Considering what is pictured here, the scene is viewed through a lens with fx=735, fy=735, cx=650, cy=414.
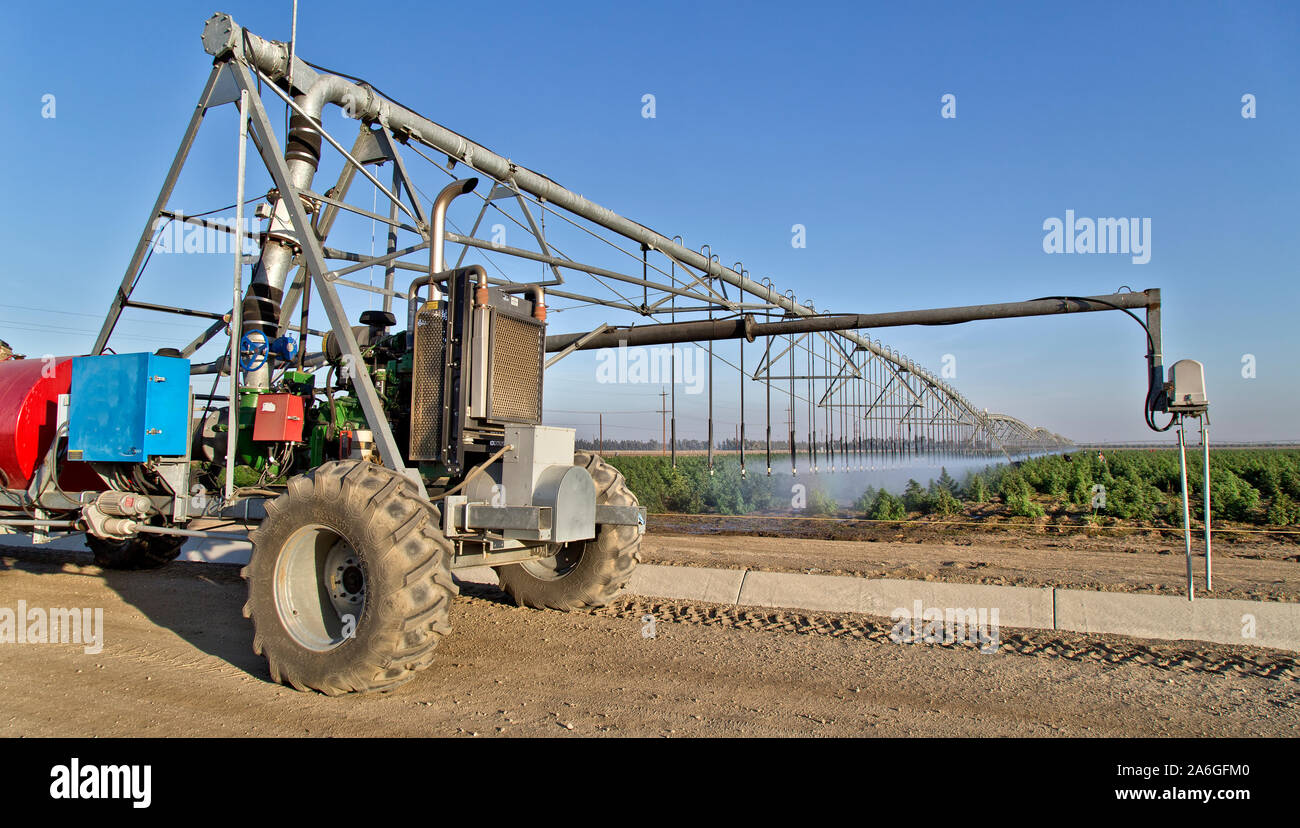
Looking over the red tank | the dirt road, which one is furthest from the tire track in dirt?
the red tank

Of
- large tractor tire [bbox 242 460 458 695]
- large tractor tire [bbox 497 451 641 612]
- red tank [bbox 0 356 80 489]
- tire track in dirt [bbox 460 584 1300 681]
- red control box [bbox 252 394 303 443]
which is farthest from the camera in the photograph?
red tank [bbox 0 356 80 489]

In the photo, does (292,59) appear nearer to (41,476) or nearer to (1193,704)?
(41,476)

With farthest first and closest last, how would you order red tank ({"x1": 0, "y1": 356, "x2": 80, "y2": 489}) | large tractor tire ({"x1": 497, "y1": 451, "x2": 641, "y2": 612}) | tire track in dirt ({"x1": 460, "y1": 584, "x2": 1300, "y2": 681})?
red tank ({"x1": 0, "y1": 356, "x2": 80, "y2": 489}) < large tractor tire ({"x1": 497, "y1": 451, "x2": 641, "y2": 612}) < tire track in dirt ({"x1": 460, "y1": 584, "x2": 1300, "y2": 681})

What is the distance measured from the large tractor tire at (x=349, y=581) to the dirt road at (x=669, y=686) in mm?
250

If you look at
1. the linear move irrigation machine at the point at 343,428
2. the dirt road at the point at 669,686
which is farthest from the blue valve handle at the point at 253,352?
the dirt road at the point at 669,686

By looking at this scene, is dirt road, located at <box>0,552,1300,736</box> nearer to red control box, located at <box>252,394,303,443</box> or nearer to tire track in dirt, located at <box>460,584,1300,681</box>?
tire track in dirt, located at <box>460,584,1300,681</box>

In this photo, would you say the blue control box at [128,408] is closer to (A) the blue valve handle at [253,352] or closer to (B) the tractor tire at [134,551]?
(A) the blue valve handle at [253,352]

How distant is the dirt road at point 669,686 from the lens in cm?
413

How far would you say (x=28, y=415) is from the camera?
710cm

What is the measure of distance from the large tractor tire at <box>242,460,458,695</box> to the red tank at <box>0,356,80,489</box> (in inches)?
153

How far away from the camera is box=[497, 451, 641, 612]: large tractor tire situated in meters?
6.41

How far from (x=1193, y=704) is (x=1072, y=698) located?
693 mm
